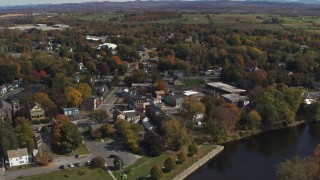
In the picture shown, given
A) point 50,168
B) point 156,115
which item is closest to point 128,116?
point 156,115

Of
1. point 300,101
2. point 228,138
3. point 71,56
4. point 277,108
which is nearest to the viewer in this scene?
point 228,138

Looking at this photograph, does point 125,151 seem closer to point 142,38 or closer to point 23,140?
point 23,140

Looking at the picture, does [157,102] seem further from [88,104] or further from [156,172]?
[156,172]

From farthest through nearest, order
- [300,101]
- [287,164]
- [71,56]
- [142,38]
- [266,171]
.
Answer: [142,38], [71,56], [300,101], [266,171], [287,164]

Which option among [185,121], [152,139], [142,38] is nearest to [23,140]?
[152,139]

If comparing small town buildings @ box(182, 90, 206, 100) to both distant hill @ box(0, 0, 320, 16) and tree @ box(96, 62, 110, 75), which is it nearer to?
tree @ box(96, 62, 110, 75)

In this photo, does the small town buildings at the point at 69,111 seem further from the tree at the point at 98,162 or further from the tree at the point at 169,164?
the tree at the point at 169,164
